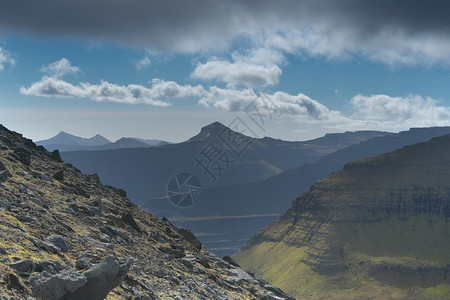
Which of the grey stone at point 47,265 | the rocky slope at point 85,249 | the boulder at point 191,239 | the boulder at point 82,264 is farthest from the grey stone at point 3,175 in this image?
the boulder at point 191,239

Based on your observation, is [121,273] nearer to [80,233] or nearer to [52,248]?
[52,248]

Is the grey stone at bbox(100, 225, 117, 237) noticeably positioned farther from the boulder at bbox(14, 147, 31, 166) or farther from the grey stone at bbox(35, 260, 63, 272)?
the boulder at bbox(14, 147, 31, 166)

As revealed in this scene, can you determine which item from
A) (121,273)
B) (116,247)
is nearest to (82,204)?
(116,247)

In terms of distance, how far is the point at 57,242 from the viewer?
32.8 metres

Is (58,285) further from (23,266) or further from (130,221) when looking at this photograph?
(130,221)

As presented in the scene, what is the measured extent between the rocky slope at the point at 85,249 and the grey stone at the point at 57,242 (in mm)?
82

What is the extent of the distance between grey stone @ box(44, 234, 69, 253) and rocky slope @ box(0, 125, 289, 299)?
8 centimetres

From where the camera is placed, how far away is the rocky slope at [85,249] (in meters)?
26.0

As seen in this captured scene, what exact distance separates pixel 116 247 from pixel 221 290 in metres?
12.3

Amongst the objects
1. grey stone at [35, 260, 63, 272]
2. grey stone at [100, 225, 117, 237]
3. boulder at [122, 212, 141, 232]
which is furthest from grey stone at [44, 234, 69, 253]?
boulder at [122, 212, 141, 232]

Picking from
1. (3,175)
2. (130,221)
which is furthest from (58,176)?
(3,175)

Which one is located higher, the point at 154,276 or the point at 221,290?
the point at 154,276

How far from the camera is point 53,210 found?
41531 millimetres

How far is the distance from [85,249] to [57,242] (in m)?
3.30
